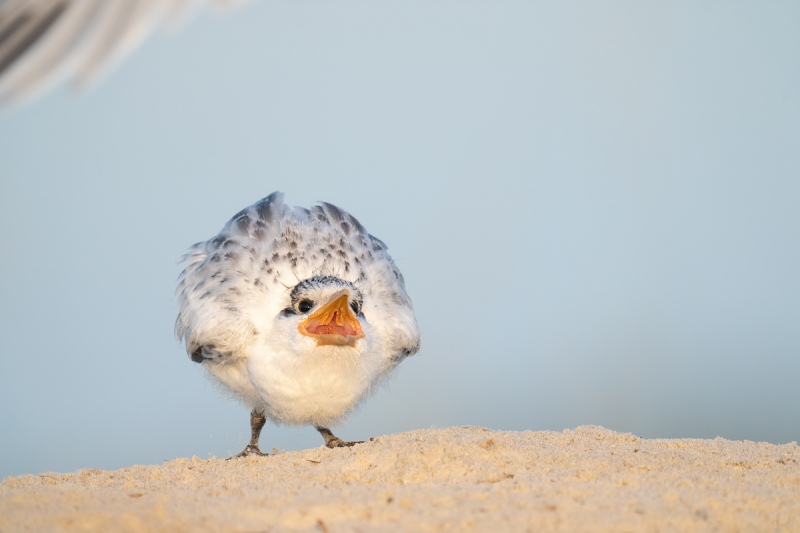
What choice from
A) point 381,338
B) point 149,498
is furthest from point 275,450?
point 149,498

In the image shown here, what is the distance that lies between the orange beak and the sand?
680mm

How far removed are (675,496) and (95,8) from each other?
9.10ft

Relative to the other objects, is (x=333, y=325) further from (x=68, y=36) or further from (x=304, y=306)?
(x=68, y=36)

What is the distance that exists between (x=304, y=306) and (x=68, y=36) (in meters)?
3.49

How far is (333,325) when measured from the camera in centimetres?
566

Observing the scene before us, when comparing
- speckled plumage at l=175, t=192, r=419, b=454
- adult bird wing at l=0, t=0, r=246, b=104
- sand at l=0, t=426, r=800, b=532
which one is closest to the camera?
adult bird wing at l=0, t=0, r=246, b=104

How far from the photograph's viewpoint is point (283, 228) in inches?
248

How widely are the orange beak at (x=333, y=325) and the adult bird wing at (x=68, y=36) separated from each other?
127 inches

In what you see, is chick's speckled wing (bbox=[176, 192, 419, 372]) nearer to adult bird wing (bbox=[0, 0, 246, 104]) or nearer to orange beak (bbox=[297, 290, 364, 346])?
orange beak (bbox=[297, 290, 364, 346])

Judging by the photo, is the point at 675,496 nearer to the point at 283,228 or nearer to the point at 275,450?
the point at 275,450

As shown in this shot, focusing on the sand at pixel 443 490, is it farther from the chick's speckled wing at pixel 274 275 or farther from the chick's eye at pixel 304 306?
the chick's eye at pixel 304 306

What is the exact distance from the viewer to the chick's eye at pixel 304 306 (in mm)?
5785

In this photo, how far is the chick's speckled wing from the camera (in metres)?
6.00

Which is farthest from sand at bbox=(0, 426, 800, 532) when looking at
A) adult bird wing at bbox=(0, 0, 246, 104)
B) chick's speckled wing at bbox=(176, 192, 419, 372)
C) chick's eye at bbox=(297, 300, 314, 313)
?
adult bird wing at bbox=(0, 0, 246, 104)
